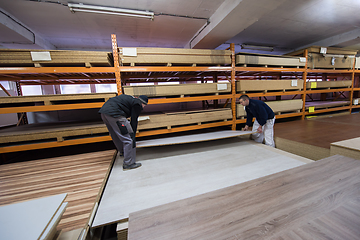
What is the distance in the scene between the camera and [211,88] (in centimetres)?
423

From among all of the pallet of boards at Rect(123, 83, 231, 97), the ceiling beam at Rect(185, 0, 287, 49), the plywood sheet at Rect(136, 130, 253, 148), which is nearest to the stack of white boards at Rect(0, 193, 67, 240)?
the plywood sheet at Rect(136, 130, 253, 148)

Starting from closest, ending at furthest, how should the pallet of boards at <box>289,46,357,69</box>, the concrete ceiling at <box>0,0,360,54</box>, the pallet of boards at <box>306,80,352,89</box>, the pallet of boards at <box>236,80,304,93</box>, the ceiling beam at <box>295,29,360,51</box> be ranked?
the concrete ceiling at <box>0,0,360,54</box>, the pallet of boards at <box>236,80,304,93</box>, the pallet of boards at <box>289,46,357,69</box>, the pallet of boards at <box>306,80,352,89</box>, the ceiling beam at <box>295,29,360,51</box>

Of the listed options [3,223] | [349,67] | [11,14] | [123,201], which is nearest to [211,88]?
[123,201]

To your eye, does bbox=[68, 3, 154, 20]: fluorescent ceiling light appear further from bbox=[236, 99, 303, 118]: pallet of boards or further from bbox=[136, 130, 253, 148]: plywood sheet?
bbox=[236, 99, 303, 118]: pallet of boards

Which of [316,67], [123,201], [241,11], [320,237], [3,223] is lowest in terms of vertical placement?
[123,201]

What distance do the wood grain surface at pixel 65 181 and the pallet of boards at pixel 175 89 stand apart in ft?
5.61

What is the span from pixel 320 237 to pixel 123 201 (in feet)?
6.75

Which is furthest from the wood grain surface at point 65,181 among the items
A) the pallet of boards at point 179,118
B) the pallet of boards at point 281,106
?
the pallet of boards at point 281,106

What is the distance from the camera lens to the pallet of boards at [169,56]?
345cm

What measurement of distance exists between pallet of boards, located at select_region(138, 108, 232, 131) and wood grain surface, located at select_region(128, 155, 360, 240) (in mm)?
2461

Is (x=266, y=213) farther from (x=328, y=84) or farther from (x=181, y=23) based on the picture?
(x=328, y=84)

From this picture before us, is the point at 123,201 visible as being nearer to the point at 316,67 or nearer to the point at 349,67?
the point at 316,67

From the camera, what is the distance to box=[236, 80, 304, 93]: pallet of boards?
4.59 m

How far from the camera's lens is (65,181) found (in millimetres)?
2443
